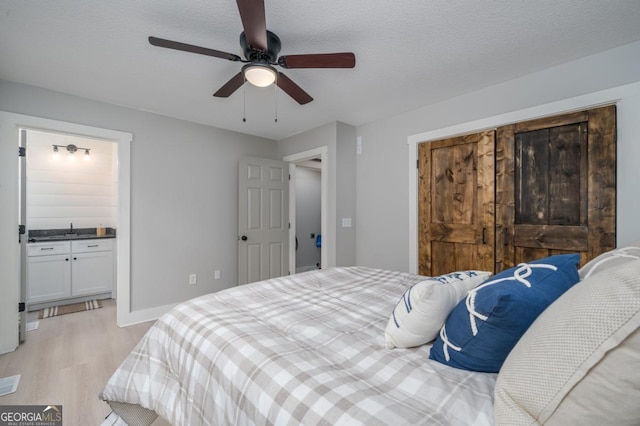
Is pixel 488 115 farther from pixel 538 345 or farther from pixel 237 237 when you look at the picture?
pixel 237 237

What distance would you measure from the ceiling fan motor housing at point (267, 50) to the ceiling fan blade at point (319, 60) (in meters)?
0.11

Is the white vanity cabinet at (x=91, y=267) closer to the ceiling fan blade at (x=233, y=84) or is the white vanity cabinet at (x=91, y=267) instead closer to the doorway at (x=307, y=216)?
the doorway at (x=307, y=216)

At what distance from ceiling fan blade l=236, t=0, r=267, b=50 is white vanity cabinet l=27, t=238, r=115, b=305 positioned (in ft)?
12.7

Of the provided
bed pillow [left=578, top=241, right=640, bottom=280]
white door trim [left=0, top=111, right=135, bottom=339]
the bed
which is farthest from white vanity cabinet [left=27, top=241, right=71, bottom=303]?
bed pillow [left=578, top=241, right=640, bottom=280]

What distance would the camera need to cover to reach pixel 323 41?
1930mm

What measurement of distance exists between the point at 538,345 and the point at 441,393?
0.94 feet

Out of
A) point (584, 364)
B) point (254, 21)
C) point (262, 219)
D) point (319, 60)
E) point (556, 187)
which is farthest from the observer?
point (262, 219)

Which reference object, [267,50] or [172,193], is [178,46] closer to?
[267,50]

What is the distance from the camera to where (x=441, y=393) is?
75 centimetres

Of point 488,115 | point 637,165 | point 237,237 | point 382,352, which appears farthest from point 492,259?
point 237,237

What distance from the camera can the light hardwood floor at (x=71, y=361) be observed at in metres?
1.81

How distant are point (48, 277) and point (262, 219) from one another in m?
2.77

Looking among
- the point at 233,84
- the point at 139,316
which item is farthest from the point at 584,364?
the point at 139,316

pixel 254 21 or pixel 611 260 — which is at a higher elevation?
pixel 254 21
